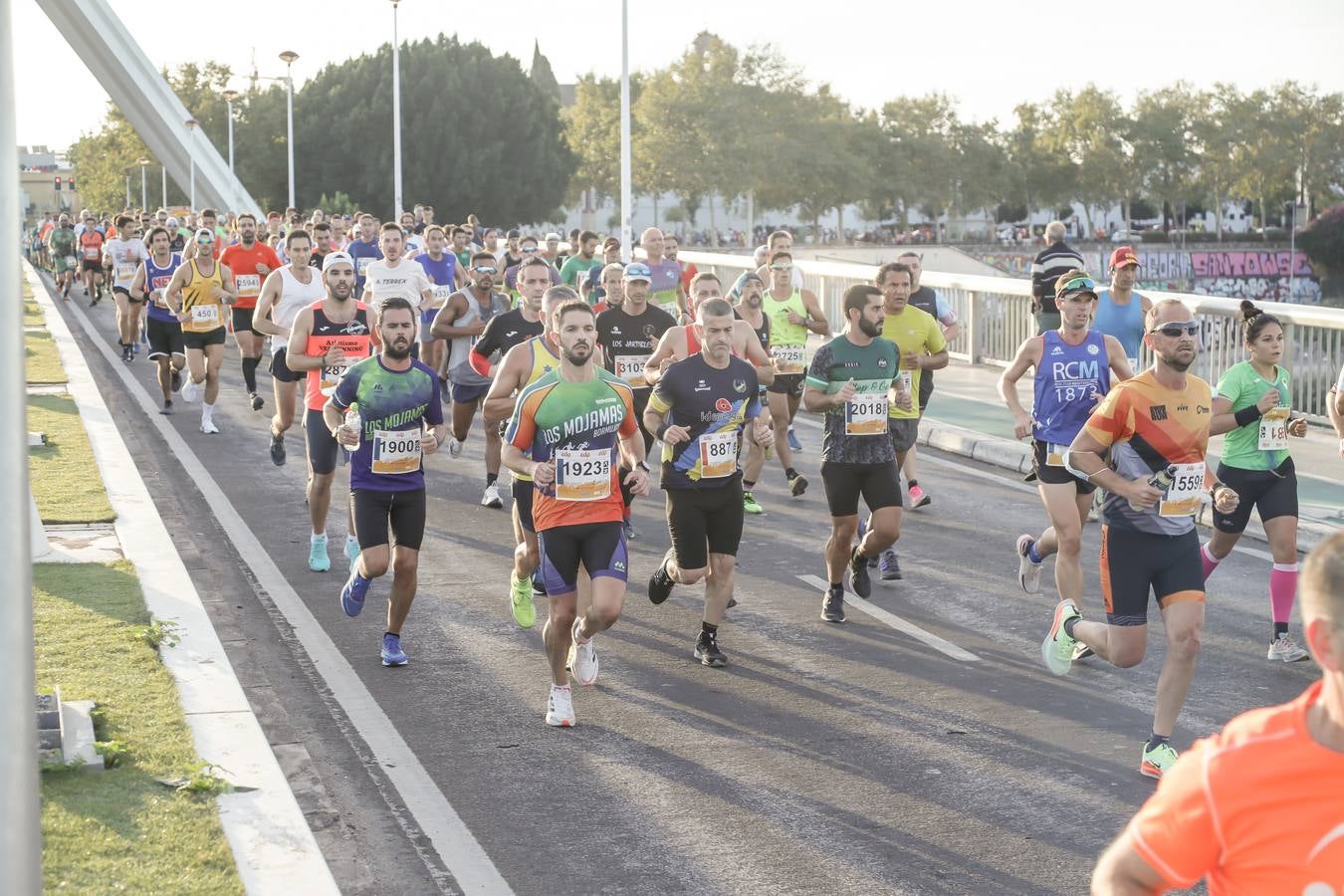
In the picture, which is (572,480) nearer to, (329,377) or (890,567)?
(890,567)

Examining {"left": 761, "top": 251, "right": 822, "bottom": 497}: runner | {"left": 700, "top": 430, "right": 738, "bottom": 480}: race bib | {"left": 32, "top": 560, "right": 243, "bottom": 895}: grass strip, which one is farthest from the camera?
{"left": 761, "top": 251, "right": 822, "bottom": 497}: runner

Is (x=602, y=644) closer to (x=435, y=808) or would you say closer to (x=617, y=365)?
(x=435, y=808)

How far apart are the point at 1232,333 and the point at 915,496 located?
5285 mm

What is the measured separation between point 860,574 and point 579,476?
10.1 feet

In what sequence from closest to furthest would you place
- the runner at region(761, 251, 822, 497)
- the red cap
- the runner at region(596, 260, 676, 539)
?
1. the red cap
2. the runner at region(596, 260, 676, 539)
3. the runner at region(761, 251, 822, 497)

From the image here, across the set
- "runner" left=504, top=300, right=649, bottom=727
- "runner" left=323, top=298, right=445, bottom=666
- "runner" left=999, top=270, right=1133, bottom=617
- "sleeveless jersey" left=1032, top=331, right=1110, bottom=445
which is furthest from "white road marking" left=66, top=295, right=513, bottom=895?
"sleeveless jersey" left=1032, top=331, right=1110, bottom=445

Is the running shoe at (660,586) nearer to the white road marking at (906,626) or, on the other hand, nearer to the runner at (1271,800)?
the white road marking at (906,626)

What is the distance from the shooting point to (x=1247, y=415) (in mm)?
9297

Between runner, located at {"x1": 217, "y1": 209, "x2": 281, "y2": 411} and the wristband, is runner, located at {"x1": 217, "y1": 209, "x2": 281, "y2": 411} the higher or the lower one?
the higher one

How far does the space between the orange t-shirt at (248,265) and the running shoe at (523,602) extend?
33.8 feet

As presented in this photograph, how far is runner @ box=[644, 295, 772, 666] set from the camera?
29.7ft

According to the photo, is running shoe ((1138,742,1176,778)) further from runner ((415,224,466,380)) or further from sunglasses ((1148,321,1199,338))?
runner ((415,224,466,380))

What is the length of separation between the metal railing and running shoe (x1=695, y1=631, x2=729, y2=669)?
22.8 feet

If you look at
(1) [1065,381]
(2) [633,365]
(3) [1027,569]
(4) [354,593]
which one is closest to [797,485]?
(2) [633,365]
